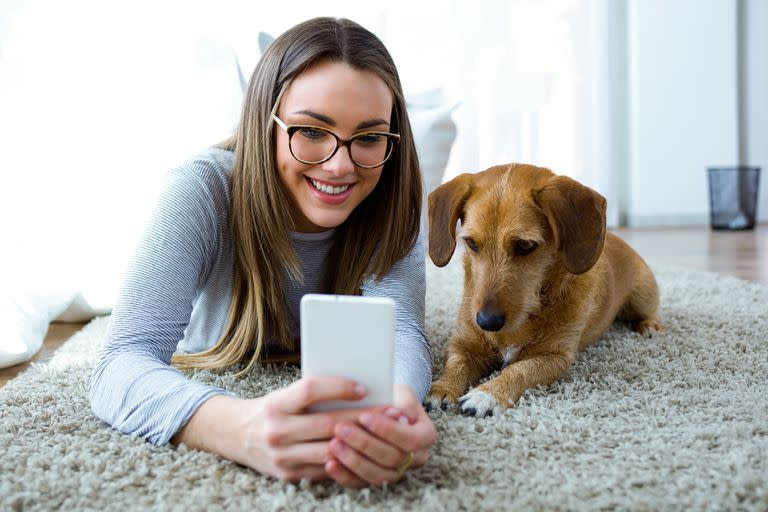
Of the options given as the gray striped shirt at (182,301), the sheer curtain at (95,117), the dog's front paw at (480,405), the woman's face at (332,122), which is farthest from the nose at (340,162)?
the sheer curtain at (95,117)

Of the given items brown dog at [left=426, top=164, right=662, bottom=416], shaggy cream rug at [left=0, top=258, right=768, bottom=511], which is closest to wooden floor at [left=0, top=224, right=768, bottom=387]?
shaggy cream rug at [left=0, top=258, right=768, bottom=511]

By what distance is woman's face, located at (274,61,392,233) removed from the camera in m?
1.43

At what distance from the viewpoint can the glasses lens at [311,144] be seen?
1.45 m

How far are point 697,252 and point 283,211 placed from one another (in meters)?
3.37

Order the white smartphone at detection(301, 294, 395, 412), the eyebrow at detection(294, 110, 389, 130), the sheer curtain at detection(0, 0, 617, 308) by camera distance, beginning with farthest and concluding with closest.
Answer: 1. the sheer curtain at detection(0, 0, 617, 308)
2. the eyebrow at detection(294, 110, 389, 130)
3. the white smartphone at detection(301, 294, 395, 412)

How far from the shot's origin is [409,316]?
5.29 ft

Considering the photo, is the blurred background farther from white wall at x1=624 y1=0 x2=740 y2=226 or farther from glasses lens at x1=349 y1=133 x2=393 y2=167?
glasses lens at x1=349 y1=133 x2=393 y2=167

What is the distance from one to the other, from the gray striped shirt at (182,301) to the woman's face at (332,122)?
20 centimetres

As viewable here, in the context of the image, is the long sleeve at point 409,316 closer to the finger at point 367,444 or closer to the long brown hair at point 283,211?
the long brown hair at point 283,211

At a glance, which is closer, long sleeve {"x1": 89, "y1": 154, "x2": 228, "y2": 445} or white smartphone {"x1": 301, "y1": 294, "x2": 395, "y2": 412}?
white smartphone {"x1": 301, "y1": 294, "x2": 395, "y2": 412}

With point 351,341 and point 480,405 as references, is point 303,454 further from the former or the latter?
point 480,405

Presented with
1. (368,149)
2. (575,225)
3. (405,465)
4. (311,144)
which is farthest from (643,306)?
(405,465)

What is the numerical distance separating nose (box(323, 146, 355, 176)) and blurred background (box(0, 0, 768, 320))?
1.45m

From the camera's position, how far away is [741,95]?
6.07 meters
